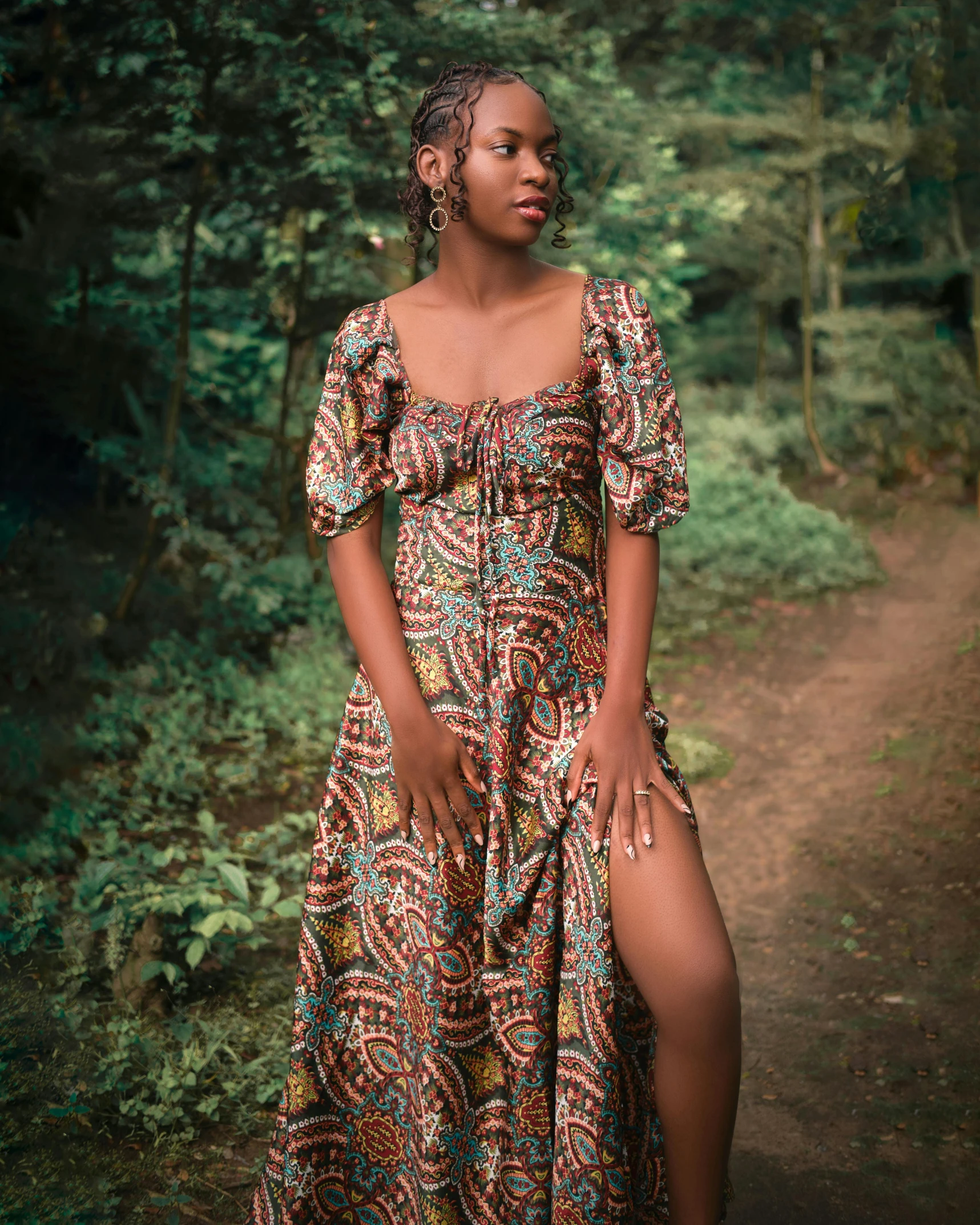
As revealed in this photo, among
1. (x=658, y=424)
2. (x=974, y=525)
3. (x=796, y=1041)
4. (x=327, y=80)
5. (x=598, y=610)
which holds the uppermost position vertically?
(x=327, y=80)

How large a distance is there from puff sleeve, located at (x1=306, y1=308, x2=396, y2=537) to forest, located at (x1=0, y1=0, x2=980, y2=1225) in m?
0.82

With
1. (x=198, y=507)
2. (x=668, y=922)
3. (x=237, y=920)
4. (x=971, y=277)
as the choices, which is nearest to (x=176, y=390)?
(x=198, y=507)

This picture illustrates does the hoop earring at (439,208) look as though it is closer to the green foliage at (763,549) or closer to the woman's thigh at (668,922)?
the woman's thigh at (668,922)

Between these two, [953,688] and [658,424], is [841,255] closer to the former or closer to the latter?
[953,688]

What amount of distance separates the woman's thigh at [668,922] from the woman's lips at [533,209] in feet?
3.32

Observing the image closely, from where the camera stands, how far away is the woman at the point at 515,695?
1.89 m

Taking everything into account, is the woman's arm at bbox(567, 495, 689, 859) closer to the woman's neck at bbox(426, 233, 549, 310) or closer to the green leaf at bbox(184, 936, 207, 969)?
the woman's neck at bbox(426, 233, 549, 310)

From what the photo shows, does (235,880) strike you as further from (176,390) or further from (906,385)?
(906,385)

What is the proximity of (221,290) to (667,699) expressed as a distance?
3149 millimetres

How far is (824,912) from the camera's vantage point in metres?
4.11

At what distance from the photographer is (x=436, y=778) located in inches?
77.5

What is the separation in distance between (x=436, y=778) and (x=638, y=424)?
2.29ft

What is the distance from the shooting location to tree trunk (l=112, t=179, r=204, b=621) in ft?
17.3

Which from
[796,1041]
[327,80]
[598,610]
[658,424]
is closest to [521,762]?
[598,610]
